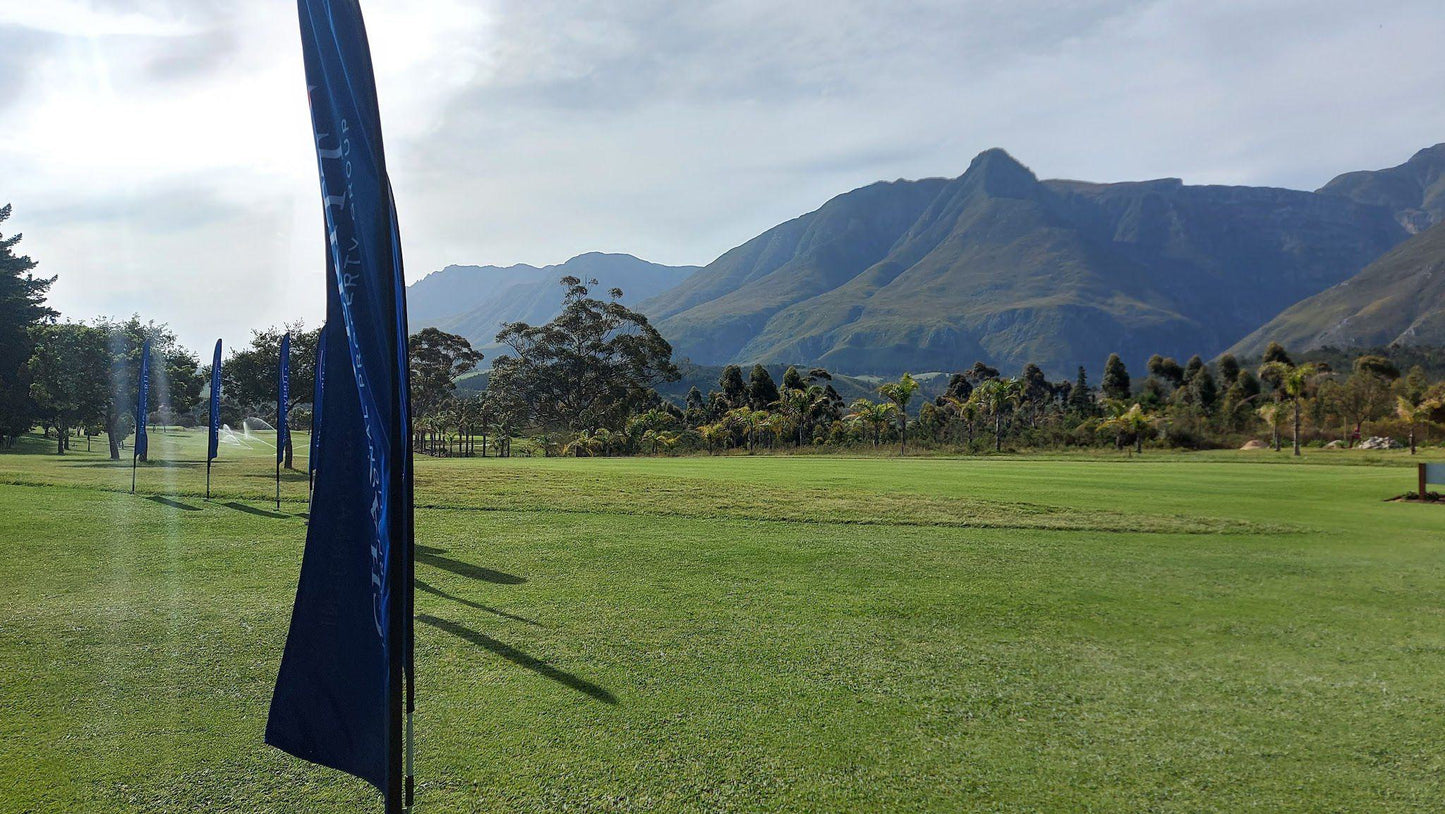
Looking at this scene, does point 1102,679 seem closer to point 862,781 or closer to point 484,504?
point 862,781

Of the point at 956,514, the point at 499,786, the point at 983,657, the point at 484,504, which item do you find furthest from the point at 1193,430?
the point at 499,786

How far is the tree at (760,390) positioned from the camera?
69125 mm

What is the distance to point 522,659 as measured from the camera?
591 cm

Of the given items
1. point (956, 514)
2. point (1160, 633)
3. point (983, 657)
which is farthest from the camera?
point (956, 514)

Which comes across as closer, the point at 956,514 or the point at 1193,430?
the point at 956,514

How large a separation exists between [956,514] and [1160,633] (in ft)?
28.5

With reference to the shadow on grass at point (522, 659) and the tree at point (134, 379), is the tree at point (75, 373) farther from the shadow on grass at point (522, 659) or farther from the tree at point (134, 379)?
the shadow on grass at point (522, 659)

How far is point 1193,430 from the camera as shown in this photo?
2087 inches

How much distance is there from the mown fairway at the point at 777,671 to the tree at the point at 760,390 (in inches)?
2206

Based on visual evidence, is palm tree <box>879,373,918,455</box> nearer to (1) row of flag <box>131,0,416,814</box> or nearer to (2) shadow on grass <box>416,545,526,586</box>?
(2) shadow on grass <box>416,545,526,586</box>

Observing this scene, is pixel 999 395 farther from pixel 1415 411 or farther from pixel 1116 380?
pixel 1116 380

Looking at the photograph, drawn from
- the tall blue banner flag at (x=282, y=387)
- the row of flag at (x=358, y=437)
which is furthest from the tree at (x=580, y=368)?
the row of flag at (x=358, y=437)

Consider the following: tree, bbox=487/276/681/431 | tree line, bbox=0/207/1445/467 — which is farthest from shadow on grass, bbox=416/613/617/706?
tree, bbox=487/276/681/431

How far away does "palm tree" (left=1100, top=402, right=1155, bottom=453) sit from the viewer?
161 ft
